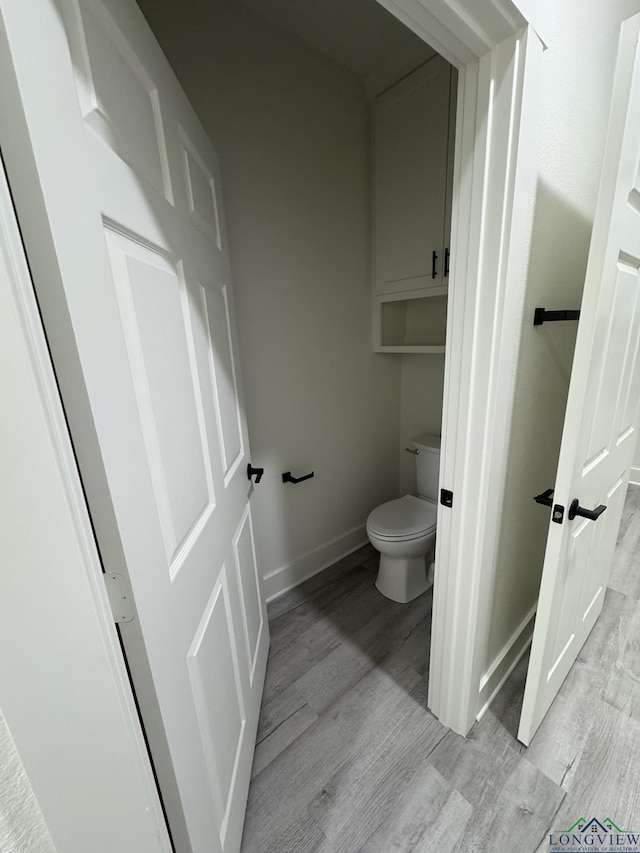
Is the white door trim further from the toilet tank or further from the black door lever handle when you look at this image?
the toilet tank

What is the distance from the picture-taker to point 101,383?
1.49 ft

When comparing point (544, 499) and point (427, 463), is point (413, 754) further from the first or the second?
point (427, 463)

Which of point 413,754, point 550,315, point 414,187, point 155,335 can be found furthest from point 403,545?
point 414,187

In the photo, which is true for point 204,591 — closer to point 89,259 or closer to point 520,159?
point 89,259

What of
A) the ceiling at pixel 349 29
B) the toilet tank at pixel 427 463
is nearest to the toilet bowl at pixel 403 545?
the toilet tank at pixel 427 463

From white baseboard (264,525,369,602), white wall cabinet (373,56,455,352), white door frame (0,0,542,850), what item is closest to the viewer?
white door frame (0,0,542,850)

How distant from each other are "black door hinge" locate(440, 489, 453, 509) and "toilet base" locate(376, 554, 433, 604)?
833 millimetres

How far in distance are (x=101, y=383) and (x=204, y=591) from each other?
1.77 ft

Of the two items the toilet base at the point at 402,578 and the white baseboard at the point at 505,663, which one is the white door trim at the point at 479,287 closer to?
the white baseboard at the point at 505,663

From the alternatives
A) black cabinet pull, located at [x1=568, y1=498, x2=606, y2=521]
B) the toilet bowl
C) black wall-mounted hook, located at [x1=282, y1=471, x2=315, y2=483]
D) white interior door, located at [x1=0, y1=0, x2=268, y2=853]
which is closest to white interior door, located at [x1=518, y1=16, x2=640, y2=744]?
black cabinet pull, located at [x1=568, y1=498, x2=606, y2=521]

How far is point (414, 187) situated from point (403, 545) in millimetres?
1710

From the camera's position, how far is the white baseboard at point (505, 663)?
1.29 meters

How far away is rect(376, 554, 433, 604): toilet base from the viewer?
70.6 inches

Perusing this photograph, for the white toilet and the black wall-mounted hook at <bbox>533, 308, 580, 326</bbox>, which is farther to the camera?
the white toilet
